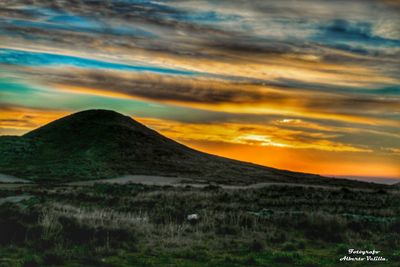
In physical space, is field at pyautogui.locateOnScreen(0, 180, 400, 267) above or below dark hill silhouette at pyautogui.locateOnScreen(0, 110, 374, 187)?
below

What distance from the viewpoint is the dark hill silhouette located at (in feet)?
341

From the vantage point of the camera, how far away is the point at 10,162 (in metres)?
111

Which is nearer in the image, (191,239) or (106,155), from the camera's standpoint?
(191,239)

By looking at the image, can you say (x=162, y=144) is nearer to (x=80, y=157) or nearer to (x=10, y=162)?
(x=80, y=157)

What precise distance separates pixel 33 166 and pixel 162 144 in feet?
140

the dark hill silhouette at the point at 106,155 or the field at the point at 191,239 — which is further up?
the dark hill silhouette at the point at 106,155

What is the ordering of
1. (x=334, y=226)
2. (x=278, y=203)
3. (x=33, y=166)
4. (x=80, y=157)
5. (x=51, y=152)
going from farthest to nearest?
(x=51, y=152)
(x=80, y=157)
(x=33, y=166)
(x=278, y=203)
(x=334, y=226)

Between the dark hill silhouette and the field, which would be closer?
the field

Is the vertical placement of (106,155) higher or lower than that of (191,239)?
higher

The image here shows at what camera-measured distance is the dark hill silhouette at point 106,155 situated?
104000mm

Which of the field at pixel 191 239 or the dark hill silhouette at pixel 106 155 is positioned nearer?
the field at pixel 191 239

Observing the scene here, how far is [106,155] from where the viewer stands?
11912 cm

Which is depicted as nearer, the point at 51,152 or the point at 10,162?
the point at 10,162

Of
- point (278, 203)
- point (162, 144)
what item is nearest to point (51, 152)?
point (162, 144)
